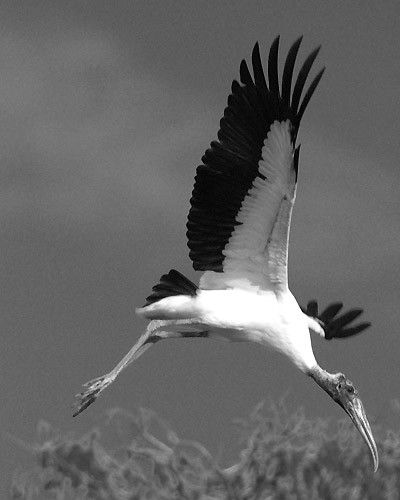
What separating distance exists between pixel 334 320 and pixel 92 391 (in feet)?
14.5

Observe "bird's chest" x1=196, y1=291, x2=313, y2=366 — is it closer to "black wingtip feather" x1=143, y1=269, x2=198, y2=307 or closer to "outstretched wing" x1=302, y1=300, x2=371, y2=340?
"black wingtip feather" x1=143, y1=269, x2=198, y2=307

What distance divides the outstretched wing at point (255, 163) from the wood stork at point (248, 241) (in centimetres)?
1

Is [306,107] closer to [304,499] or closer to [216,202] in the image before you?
[216,202]

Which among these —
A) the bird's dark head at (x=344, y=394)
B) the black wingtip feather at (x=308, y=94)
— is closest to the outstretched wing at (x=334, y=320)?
the bird's dark head at (x=344, y=394)

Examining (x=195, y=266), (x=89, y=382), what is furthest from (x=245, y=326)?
(x=89, y=382)

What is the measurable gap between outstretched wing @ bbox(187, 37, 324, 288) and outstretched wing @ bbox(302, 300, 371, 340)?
352cm

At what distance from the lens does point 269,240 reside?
1352cm

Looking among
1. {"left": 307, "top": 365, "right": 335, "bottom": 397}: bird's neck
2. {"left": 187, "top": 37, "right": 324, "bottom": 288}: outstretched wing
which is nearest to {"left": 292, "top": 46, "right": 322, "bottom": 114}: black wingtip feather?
{"left": 187, "top": 37, "right": 324, "bottom": 288}: outstretched wing

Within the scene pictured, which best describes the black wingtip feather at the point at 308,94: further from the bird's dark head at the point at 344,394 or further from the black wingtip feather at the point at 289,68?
the bird's dark head at the point at 344,394

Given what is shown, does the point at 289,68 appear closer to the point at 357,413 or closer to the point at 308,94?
the point at 308,94

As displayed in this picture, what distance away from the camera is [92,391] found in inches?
545

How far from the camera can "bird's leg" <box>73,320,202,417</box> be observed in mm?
13766

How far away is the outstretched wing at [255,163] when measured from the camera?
42.1ft

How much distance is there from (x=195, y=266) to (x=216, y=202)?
1.01 metres
